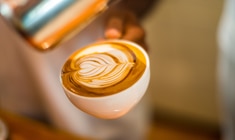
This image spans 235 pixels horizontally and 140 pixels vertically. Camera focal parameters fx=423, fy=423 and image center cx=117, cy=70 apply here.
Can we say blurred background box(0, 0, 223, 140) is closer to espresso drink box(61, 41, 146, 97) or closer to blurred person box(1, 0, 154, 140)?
blurred person box(1, 0, 154, 140)

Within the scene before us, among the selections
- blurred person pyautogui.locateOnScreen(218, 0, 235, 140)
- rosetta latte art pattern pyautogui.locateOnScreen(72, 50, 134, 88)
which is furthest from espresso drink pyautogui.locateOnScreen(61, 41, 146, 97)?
blurred person pyautogui.locateOnScreen(218, 0, 235, 140)

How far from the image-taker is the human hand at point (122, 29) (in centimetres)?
29

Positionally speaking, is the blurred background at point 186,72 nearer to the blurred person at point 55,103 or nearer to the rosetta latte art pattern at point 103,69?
the blurred person at point 55,103

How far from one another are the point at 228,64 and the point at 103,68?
36 centimetres

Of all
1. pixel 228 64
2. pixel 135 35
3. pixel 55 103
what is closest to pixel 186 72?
pixel 228 64

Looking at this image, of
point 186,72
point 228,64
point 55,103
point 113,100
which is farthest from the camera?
point 186,72

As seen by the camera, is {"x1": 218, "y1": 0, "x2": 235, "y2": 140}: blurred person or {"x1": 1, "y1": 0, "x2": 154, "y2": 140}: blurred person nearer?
{"x1": 1, "y1": 0, "x2": 154, "y2": 140}: blurred person

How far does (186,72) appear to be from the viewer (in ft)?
2.77

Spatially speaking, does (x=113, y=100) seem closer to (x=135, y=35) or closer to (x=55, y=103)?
(x=135, y=35)

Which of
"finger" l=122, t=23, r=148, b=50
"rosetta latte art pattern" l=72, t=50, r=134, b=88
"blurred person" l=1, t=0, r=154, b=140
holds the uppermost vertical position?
"finger" l=122, t=23, r=148, b=50

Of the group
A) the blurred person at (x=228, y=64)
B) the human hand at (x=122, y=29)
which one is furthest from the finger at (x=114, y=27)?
the blurred person at (x=228, y=64)

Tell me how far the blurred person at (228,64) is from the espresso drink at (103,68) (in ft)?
0.95

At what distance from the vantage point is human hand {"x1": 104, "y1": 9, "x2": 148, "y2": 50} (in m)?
0.29

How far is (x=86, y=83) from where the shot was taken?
0.85ft
